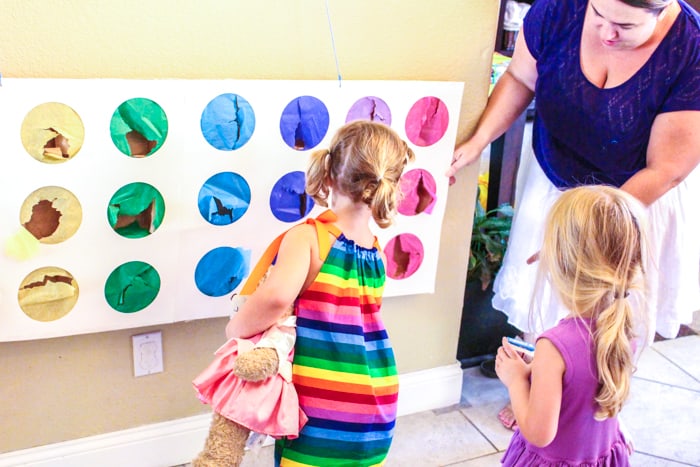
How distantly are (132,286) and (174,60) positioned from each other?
1.67ft

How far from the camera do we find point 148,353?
5.27 feet

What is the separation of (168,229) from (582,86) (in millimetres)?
1018

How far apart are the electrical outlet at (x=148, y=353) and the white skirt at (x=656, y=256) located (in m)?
0.91

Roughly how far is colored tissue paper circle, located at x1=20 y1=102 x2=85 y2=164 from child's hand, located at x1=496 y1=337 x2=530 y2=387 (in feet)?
3.10

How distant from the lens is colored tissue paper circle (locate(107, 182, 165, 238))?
1.44m

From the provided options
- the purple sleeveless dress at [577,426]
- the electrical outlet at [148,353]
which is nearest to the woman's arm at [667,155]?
the purple sleeveless dress at [577,426]

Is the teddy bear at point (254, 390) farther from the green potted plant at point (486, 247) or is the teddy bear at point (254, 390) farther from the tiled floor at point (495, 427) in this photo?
the green potted plant at point (486, 247)

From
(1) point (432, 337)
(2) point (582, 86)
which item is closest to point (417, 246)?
(1) point (432, 337)

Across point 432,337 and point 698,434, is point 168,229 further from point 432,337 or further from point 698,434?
point 698,434

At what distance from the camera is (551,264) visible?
115 centimetres

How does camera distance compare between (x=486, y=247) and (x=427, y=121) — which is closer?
(x=427, y=121)

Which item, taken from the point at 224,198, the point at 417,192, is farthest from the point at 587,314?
the point at 224,198

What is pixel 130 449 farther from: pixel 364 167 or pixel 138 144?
pixel 364 167

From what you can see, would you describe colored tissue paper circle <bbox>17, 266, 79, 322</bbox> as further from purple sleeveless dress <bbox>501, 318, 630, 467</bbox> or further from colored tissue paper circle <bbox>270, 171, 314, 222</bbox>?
purple sleeveless dress <bbox>501, 318, 630, 467</bbox>
